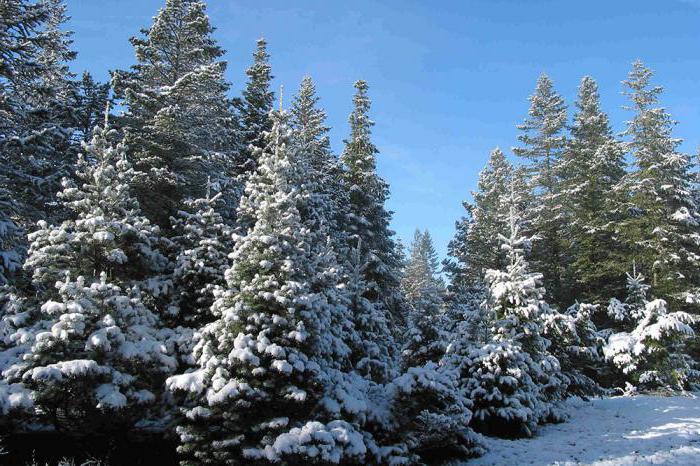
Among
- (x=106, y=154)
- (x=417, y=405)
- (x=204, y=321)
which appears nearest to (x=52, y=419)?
(x=204, y=321)

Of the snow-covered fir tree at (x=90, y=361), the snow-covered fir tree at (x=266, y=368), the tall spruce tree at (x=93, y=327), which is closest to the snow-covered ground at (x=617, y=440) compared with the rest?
the snow-covered fir tree at (x=266, y=368)

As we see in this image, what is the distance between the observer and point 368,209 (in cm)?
3031

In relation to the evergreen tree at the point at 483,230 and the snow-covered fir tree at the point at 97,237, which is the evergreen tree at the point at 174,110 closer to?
the snow-covered fir tree at the point at 97,237

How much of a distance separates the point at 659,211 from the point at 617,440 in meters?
20.3

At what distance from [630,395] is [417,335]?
15.0 m

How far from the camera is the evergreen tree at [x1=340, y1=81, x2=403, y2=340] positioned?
2905cm

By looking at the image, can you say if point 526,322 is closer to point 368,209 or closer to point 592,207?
point 368,209

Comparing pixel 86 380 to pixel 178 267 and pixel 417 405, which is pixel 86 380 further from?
pixel 417 405

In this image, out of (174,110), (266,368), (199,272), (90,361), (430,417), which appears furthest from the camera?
(174,110)

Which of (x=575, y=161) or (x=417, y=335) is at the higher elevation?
(x=575, y=161)

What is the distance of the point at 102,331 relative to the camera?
10.6m

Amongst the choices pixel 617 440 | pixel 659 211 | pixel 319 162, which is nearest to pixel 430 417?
pixel 617 440

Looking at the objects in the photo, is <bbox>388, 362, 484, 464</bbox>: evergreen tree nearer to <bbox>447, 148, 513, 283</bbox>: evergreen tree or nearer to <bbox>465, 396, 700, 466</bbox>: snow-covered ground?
<bbox>465, 396, 700, 466</bbox>: snow-covered ground

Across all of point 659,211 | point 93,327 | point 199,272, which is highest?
point 659,211
